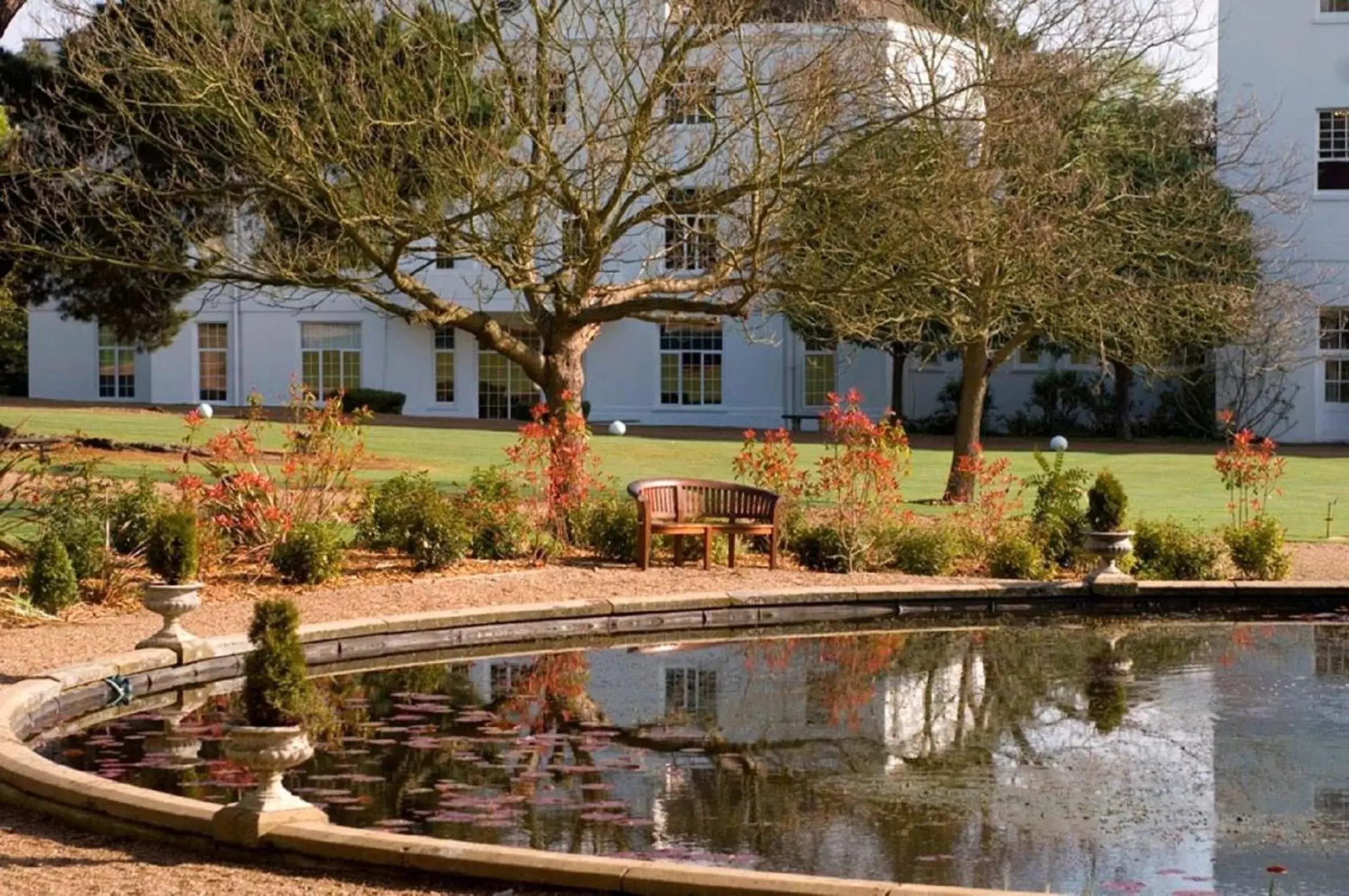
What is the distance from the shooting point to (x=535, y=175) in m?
18.0

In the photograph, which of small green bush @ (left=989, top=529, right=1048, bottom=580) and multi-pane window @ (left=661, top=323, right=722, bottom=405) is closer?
small green bush @ (left=989, top=529, right=1048, bottom=580)

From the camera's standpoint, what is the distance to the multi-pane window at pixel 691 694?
11445mm

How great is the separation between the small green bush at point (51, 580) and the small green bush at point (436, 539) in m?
3.30

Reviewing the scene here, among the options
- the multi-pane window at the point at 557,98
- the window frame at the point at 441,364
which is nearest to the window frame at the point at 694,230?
the multi-pane window at the point at 557,98

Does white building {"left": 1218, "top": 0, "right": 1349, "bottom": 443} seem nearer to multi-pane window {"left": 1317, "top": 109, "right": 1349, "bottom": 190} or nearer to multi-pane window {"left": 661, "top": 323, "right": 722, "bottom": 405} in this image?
multi-pane window {"left": 1317, "top": 109, "right": 1349, "bottom": 190}

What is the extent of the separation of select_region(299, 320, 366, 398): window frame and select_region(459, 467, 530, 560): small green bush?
31.4 meters

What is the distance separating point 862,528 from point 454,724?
23.9 ft

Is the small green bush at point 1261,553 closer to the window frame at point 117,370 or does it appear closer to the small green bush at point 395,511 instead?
the small green bush at point 395,511

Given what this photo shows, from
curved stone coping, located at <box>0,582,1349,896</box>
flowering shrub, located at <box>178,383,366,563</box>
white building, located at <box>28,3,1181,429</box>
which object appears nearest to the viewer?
curved stone coping, located at <box>0,582,1349,896</box>

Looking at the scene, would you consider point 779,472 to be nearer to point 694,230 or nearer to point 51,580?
point 694,230

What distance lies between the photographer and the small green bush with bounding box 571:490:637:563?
17.7 meters

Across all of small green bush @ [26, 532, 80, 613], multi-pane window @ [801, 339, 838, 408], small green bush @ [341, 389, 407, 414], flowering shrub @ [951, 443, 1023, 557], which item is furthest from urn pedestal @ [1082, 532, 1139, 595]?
small green bush @ [341, 389, 407, 414]

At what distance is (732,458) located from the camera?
32.6 meters

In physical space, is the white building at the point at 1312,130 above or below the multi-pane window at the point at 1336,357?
above
